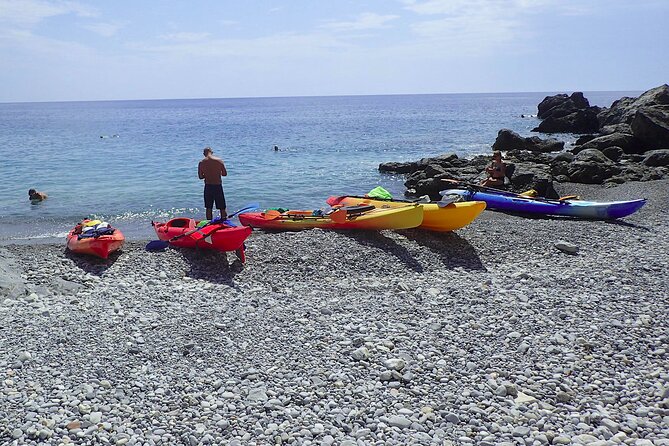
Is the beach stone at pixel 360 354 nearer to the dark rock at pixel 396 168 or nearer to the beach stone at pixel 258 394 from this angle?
the beach stone at pixel 258 394

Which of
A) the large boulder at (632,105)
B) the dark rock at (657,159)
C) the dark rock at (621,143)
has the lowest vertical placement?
the dark rock at (657,159)

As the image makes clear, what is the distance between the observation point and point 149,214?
18.4m

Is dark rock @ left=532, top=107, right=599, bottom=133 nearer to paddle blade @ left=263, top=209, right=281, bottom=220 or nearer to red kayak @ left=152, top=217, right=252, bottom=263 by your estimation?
paddle blade @ left=263, top=209, right=281, bottom=220

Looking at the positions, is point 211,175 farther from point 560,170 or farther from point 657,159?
point 657,159

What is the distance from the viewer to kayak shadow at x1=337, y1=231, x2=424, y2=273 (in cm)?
1010

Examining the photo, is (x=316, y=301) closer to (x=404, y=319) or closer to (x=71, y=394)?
(x=404, y=319)

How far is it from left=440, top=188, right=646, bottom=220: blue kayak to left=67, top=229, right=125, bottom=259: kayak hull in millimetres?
8765

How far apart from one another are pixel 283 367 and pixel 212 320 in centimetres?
180

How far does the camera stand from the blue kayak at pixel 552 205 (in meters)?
13.0

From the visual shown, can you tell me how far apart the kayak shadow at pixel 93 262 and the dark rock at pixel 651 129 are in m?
25.9

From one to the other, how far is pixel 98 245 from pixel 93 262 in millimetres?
357

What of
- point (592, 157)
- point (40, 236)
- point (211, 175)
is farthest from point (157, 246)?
point (592, 157)

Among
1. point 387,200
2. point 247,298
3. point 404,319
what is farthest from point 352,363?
point 387,200

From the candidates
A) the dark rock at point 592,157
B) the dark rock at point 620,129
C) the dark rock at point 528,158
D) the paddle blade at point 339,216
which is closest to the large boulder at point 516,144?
the dark rock at point 620,129
